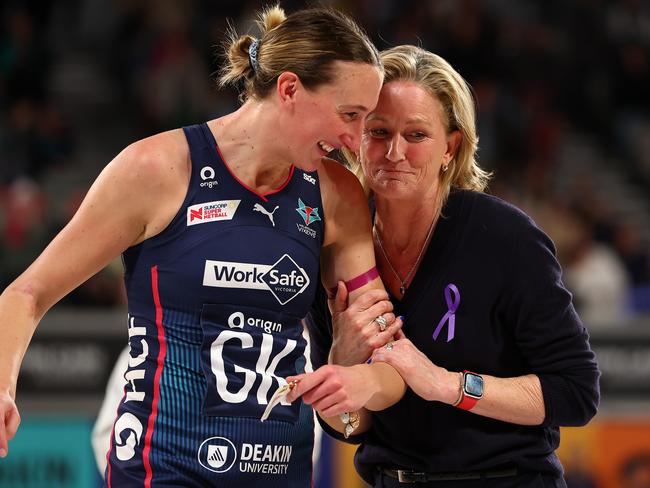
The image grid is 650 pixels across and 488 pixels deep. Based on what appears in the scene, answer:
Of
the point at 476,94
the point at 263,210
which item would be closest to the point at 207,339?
the point at 263,210

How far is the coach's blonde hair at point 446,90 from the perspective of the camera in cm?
308

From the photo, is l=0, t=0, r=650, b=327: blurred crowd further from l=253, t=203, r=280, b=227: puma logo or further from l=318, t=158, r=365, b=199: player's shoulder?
l=253, t=203, r=280, b=227: puma logo

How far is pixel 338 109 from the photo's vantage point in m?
2.79

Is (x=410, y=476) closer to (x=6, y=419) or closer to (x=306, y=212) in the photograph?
(x=306, y=212)

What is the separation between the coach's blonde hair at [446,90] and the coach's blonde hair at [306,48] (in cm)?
21

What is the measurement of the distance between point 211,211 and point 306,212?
0.29 m

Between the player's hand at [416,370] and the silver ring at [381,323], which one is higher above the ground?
the silver ring at [381,323]

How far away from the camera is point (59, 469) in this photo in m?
5.79

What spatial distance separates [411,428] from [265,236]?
742mm

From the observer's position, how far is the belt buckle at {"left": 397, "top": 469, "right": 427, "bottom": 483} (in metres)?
3.08

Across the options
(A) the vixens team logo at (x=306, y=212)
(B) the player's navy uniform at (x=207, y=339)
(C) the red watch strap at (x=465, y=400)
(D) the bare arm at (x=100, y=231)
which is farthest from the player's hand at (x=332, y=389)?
(D) the bare arm at (x=100, y=231)

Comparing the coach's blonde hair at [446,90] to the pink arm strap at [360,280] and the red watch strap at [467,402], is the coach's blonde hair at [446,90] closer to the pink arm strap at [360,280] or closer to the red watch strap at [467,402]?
the pink arm strap at [360,280]

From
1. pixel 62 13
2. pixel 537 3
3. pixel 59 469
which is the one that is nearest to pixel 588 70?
pixel 537 3

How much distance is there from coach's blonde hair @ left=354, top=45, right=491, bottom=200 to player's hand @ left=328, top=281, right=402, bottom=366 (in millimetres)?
403
